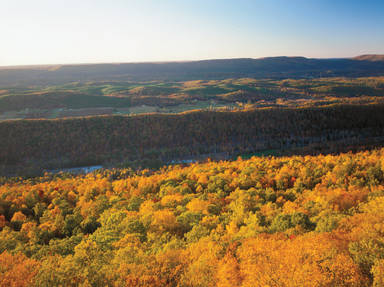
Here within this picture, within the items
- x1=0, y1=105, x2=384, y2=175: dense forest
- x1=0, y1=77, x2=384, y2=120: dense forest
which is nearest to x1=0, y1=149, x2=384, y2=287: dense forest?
x1=0, y1=105, x2=384, y2=175: dense forest

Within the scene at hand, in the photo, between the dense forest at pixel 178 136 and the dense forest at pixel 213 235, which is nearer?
the dense forest at pixel 213 235

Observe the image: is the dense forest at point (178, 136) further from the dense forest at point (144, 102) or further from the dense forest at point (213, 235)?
the dense forest at point (213, 235)

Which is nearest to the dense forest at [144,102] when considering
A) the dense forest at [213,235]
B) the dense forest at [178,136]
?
the dense forest at [178,136]

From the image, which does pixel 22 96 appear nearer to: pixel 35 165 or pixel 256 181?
pixel 35 165

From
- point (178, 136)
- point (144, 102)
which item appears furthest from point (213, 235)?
point (144, 102)

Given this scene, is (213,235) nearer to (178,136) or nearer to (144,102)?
(178,136)

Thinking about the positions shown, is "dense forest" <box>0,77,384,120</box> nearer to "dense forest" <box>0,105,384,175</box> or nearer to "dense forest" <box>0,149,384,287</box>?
"dense forest" <box>0,105,384,175</box>
